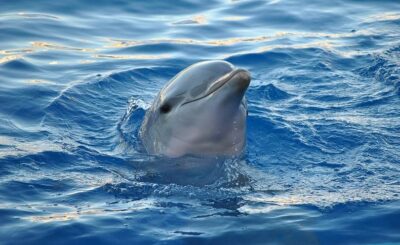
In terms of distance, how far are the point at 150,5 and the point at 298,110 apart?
602 cm

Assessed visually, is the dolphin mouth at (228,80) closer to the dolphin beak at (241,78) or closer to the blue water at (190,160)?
the dolphin beak at (241,78)

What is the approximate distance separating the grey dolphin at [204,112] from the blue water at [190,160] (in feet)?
0.70

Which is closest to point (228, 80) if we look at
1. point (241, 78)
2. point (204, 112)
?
point (241, 78)

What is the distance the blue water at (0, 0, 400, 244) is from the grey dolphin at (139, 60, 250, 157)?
212mm

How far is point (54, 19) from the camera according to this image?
13359 millimetres

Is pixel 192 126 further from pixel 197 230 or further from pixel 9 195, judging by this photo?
pixel 9 195

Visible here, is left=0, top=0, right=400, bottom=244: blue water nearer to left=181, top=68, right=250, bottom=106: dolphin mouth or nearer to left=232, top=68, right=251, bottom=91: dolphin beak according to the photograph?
left=181, top=68, right=250, bottom=106: dolphin mouth

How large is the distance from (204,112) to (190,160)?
0.56m

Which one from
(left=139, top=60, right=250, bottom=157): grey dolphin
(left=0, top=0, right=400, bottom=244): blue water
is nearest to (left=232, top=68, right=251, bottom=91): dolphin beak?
(left=139, top=60, right=250, bottom=157): grey dolphin

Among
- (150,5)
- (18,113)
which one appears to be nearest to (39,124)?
(18,113)

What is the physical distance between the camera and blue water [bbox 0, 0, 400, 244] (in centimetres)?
627

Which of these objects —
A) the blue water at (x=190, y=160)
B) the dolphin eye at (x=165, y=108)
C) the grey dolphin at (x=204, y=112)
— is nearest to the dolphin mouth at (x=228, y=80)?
the grey dolphin at (x=204, y=112)

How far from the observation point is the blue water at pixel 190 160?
247 inches

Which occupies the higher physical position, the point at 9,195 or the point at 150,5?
the point at 150,5
